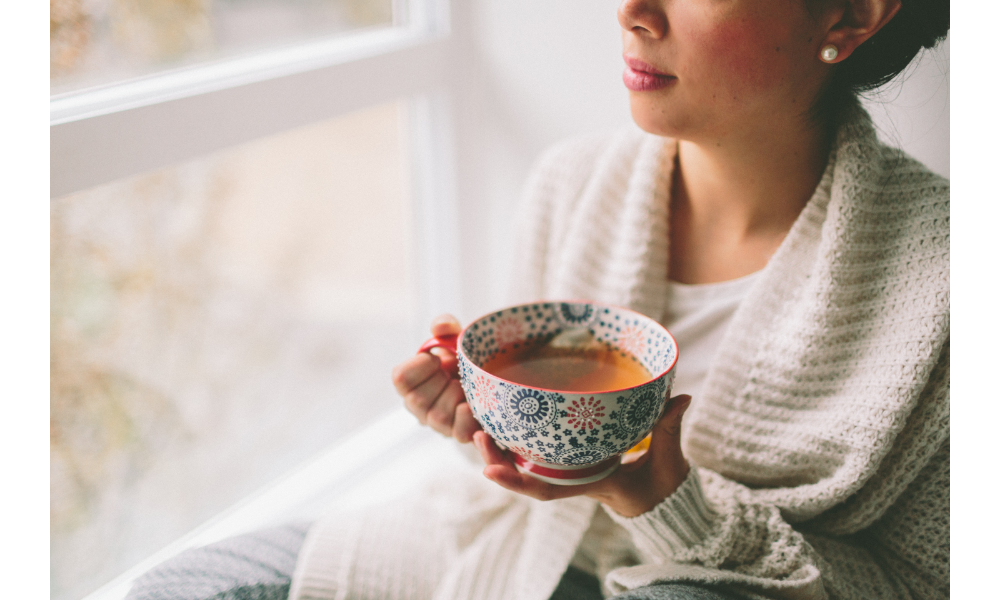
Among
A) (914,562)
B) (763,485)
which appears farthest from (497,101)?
(914,562)

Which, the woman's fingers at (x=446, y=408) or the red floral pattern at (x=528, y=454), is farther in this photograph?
the woman's fingers at (x=446, y=408)

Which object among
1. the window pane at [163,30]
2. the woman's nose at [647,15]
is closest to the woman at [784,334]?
the woman's nose at [647,15]

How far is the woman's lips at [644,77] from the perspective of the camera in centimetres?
70

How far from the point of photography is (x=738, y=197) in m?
0.85

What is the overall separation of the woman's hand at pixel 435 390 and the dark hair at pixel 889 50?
1.63 ft

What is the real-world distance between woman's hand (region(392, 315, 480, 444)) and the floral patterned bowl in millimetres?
17

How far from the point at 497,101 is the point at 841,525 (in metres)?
0.84

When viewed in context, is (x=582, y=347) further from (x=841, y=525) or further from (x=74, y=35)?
(x=74, y=35)

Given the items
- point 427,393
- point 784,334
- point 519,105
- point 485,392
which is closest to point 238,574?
point 427,393

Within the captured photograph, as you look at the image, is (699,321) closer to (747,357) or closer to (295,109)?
(747,357)

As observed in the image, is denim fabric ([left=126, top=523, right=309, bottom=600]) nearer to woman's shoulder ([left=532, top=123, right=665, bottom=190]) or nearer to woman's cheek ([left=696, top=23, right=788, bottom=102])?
woman's shoulder ([left=532, top=123, right=665, bottom=190])

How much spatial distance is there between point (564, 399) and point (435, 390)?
235 mm

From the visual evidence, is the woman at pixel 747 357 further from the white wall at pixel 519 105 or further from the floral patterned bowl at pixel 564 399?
the white wall at pixel 519 105

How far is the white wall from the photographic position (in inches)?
41.5
